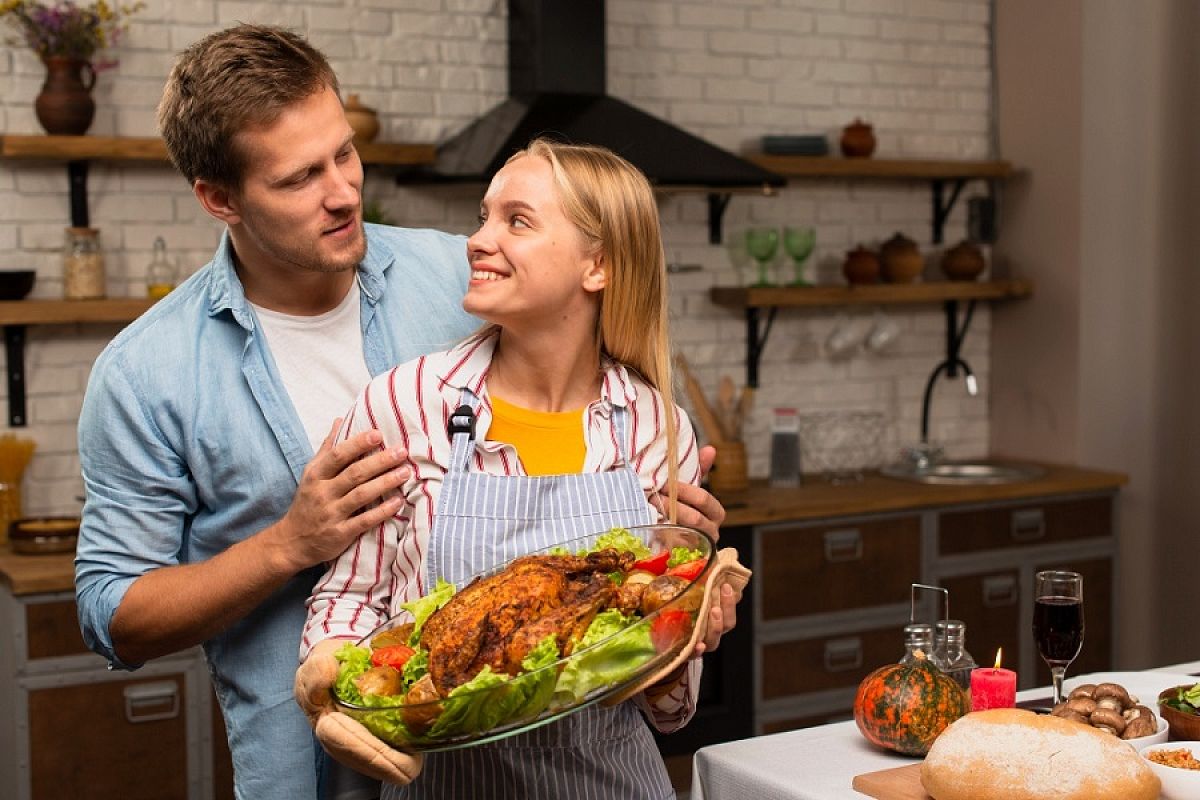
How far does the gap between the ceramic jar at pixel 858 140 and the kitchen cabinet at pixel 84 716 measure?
272cm

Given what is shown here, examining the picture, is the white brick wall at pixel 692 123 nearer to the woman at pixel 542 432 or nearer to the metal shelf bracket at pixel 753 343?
the metal shelf bracket at pixel 753 343

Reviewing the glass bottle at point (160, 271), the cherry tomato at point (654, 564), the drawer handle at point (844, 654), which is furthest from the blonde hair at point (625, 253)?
the drawer handle at point (844, 654)

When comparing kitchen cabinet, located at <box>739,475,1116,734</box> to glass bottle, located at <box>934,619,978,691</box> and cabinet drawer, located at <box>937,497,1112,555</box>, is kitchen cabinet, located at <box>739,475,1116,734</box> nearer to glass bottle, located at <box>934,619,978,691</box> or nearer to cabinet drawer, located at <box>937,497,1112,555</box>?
cabinet drawer, located at <box>937,497,1112,555</box>

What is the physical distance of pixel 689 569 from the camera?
163 cm

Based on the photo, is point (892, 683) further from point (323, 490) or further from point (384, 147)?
point (384, 147)

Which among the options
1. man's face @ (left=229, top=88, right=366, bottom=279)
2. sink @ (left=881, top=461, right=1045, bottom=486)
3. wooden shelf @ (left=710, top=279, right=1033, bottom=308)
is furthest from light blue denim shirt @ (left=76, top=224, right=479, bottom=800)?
sink @ (left=881, top=461, right=1045, bottom=486)

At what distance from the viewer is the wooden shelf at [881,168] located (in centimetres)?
477

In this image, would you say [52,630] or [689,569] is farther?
[52,630]

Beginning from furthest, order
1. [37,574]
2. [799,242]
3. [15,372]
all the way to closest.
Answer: [799,242] → [15,372] → [37,574]

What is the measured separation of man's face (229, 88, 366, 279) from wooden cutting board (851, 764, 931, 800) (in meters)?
0.97

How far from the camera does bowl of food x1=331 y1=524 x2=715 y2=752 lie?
1451 mm

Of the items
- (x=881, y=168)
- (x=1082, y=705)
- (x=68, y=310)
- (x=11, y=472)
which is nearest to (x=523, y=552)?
(x=1082, y=705)

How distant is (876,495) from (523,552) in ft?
9.46

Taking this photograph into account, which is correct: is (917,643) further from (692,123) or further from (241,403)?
(692,123)
